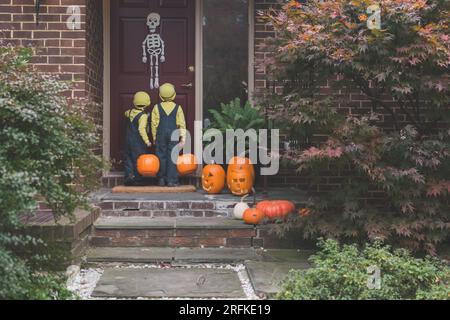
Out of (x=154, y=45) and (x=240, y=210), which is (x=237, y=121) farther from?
(x=154, y=45)

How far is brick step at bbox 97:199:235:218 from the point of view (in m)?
5.88

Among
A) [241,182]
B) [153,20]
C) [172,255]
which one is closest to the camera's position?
[172,255]

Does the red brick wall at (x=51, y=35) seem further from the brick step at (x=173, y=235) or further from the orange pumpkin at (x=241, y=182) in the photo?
the orange pumpkin at (x=241, y=182)

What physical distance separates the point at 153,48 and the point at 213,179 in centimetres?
190

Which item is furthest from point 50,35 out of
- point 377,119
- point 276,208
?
point 377,119

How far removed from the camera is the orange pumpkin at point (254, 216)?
5500 millimetres

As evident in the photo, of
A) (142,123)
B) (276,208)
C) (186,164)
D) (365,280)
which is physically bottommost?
(365,280)

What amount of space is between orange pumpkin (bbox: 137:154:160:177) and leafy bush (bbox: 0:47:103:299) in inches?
98.7

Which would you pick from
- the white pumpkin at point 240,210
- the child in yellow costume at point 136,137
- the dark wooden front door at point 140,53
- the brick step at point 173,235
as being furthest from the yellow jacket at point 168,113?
the brick step at point 173,235

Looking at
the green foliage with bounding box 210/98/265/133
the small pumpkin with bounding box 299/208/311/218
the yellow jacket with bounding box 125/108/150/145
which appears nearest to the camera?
A: the small pumpkin with bounding box 299/208/311/218

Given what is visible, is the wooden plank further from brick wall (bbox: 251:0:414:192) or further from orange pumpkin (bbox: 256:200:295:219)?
orange pumpkin (bbox: 256:200:295:219)

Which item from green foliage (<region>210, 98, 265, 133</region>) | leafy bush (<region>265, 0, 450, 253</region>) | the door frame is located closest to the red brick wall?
the door frame

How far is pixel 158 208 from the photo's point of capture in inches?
232
